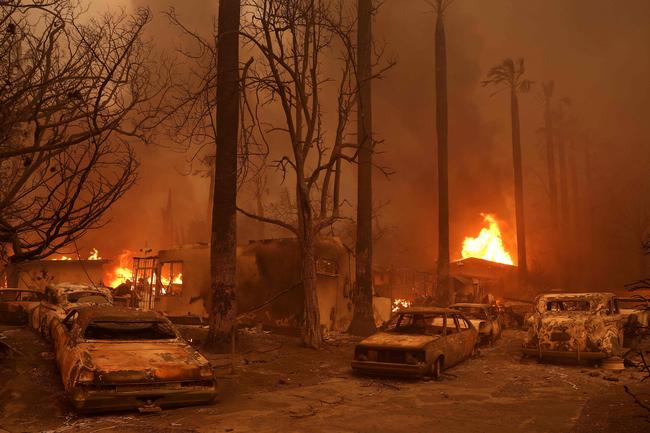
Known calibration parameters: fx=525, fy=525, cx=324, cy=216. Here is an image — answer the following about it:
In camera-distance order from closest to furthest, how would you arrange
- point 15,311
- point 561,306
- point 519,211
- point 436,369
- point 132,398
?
point 132,398 < point 436,369 < point 561,306 < point 15,311 < point 519,211

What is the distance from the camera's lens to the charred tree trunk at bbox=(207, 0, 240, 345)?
12.6m

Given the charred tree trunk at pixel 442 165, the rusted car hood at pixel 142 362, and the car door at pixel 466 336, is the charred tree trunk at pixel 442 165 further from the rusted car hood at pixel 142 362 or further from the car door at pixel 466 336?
the rusted car hood at pixel 142 362

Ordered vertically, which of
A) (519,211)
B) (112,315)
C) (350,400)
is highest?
(519,211)

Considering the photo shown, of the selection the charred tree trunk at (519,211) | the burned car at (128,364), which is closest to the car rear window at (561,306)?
the burned car at (128,364)

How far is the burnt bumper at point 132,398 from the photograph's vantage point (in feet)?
22.2

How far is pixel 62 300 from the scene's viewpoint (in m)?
13.2

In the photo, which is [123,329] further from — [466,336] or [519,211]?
[519,211]

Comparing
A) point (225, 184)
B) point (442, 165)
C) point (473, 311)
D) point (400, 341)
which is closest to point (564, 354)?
point (400, 341)

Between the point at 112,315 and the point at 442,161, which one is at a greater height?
the point at 442,161

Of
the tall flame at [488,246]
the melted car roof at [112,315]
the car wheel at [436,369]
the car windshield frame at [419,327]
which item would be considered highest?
the tall flame at [488,246]

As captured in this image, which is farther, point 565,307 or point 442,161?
point 442,161

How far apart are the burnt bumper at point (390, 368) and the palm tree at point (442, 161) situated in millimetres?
13329

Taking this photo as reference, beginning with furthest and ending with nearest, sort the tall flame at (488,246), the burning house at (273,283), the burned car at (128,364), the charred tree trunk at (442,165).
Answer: the tall flame at (488,246) < the charred tree trunk at (442,165) < the burning house at (273,283) < the burned car at (128,364)

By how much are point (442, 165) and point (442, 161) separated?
0.26 meters
